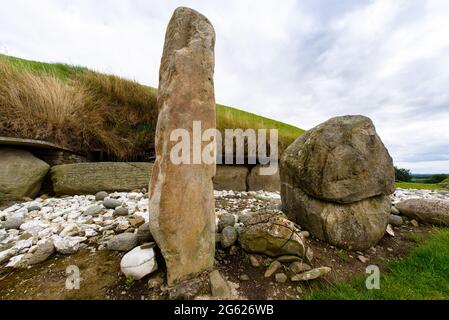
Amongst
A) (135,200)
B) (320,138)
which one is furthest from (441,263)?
(135,200)

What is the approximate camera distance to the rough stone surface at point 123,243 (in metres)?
2.18

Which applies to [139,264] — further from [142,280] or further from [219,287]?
[219,287]

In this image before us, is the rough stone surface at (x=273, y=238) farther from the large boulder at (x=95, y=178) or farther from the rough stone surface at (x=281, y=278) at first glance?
the large boulder at (x=95, y=178)

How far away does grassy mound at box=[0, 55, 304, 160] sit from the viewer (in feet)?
14.4

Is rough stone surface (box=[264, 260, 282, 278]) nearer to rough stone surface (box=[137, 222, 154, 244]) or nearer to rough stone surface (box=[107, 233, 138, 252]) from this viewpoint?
rough stone surface (box=[137, 222, 154, 244])

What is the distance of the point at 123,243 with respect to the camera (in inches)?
86.4

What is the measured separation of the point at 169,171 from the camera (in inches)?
69.8

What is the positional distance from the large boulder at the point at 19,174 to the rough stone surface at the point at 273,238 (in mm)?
4026

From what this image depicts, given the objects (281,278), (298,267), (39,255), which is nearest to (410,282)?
(298,267)

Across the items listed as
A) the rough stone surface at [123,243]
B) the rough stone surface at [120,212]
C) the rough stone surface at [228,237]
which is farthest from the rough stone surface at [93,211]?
the rough stone surface at [228,237]

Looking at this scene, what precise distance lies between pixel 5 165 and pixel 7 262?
249 centimetres

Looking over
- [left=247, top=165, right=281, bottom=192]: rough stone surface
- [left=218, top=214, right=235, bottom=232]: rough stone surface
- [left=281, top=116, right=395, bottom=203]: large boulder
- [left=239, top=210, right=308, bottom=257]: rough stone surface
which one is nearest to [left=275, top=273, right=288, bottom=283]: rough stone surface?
[left=239, top=210, right=308, bottom=257]: rough stone surface

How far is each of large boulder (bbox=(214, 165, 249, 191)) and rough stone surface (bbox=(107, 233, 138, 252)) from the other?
358cm
